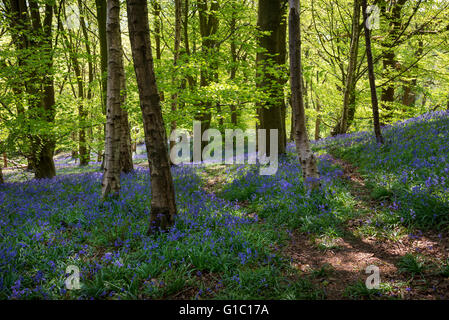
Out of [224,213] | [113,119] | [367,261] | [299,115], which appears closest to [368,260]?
[367,261]

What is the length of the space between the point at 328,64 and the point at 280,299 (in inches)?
684

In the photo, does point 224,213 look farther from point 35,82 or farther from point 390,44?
point 390,44

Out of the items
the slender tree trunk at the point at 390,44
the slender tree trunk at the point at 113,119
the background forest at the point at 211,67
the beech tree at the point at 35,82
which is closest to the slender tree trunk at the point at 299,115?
the background forest at the point at 211,67

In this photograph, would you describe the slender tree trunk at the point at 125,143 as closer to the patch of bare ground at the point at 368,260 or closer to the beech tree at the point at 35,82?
the beech tree at the point at 35,82

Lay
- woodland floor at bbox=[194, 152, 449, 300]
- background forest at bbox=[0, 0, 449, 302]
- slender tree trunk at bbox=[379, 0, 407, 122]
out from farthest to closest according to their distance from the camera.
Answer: slender tree trunk at bbox=[379, 0, 407, 122], background forest at bbox=[0, 0, 449, 302], woodland floor at bbox=[194, 152, 449, 300]

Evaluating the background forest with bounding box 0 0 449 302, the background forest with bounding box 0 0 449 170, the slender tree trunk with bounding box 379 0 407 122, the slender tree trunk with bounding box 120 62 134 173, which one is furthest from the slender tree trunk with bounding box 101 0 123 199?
the slender tree trunk with bounding box 379 0 407 122

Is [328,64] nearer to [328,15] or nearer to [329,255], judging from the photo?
[328,15]

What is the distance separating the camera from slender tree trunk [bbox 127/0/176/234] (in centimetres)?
436

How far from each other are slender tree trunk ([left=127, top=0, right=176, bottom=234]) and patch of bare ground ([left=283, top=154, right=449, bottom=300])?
239 cm

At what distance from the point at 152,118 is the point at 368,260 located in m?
4.29

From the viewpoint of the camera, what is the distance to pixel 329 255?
433 cm

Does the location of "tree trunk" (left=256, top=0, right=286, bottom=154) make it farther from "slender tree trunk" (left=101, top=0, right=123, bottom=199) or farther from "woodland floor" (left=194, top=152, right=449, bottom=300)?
"woodland floor" (left=194, top=152, right=449, bottom=300)

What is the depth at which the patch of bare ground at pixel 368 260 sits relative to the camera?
10.7ft
